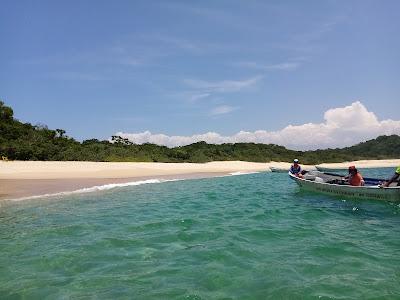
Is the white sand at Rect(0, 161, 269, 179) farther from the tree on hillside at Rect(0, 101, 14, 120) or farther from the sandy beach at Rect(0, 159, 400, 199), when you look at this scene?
the tree on hillside at Rect(0, 101, 14, 120)

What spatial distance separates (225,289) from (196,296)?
59cm

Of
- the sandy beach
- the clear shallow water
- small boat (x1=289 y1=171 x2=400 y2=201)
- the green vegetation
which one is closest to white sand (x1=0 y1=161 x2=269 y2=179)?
the sandy beach

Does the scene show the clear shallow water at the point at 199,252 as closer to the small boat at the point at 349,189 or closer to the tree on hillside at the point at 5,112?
the small boat at the point at 349,189

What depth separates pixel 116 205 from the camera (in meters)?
17.0

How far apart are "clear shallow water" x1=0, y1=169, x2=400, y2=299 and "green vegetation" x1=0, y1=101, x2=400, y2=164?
2695 cm

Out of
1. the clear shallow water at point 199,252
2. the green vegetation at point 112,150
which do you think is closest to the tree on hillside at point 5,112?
the green vegetation at point 112,150

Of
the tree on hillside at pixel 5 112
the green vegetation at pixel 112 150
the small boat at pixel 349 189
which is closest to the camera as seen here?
the small boat at pixel 349 189

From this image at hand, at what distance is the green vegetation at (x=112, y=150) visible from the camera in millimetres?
40812

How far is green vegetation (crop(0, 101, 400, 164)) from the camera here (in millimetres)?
40812

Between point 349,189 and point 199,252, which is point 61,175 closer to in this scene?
point 349,189

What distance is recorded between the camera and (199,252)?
909cm

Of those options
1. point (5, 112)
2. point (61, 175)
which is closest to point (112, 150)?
point (5, 112)

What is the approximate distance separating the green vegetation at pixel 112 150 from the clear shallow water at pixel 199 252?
88.4 feet

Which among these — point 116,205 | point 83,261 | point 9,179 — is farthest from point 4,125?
point 83,261
